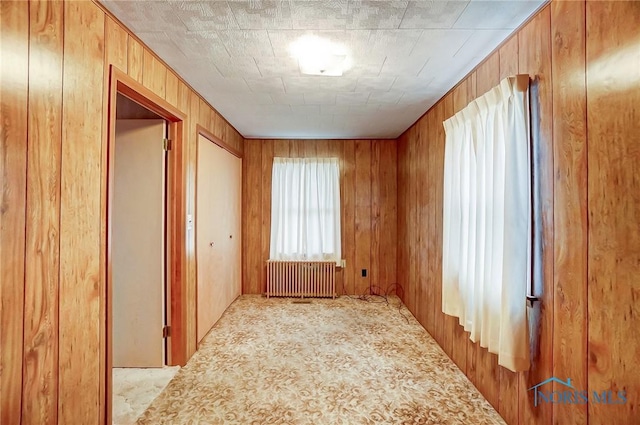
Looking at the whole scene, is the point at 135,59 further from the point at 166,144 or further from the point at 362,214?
the point at 362,214

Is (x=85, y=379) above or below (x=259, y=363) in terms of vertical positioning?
above

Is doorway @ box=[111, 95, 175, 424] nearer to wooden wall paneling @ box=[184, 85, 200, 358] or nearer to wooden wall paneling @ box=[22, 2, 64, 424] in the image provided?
wooden wall paneling @ box=[184, 85, 200, 358]

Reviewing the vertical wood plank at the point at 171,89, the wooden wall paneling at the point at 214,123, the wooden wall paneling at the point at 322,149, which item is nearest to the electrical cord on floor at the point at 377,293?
the wooden wall paneling at the point at 322,149

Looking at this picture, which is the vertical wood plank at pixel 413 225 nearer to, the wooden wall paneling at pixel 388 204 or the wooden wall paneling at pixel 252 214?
the wooden wall paneling at pixel 388 204

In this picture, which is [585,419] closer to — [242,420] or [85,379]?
[242,420]

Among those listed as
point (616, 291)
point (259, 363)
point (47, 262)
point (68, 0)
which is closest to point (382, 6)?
point (68, 0)

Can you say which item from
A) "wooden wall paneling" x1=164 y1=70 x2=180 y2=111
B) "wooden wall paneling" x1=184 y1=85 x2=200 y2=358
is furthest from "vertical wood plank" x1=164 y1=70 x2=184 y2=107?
"wooden wall paneling" x1=184 y1=85 x2=200 y2=358

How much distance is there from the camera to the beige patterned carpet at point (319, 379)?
184 centimetres

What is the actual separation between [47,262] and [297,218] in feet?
10.6

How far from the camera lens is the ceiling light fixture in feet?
5.74

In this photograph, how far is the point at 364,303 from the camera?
404cm

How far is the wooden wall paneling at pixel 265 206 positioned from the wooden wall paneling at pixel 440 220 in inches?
101

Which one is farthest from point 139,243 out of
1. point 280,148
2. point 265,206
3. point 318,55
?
point 280,148

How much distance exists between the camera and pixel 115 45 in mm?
1587
